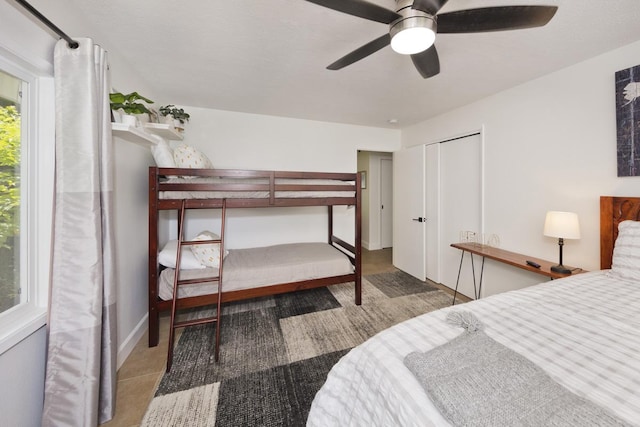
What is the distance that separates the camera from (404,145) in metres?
4.09

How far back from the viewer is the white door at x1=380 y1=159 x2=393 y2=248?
215 inches

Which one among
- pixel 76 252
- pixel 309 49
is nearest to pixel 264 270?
pixel 76 252

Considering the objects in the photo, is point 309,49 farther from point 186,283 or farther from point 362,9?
point 186,283

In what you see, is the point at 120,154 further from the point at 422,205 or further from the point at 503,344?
the point at 422,205

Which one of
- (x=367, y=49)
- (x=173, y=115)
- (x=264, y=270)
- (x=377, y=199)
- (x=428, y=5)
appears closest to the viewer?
(x=428, y=5)

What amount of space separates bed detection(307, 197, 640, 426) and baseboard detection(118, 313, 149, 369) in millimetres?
1700

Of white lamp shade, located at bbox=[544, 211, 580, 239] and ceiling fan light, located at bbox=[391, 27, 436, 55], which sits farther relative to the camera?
white lamp shade, located at bbox=[544, 211, 580, 239]

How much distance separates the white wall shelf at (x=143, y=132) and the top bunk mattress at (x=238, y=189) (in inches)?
14.5

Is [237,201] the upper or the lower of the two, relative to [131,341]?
upper

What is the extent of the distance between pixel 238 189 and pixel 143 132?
2.65ft

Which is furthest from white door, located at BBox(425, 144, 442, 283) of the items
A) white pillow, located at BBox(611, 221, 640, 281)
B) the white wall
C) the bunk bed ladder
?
the bunk bed ladder

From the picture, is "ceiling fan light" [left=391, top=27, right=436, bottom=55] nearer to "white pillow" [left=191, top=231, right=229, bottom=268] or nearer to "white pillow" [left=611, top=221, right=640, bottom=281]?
"white pillow" [left=611, top=221, right=640, bottom=281]

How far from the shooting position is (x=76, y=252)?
1242 mm

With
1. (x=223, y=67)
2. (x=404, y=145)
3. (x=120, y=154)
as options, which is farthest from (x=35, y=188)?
(x=404, y=145)
